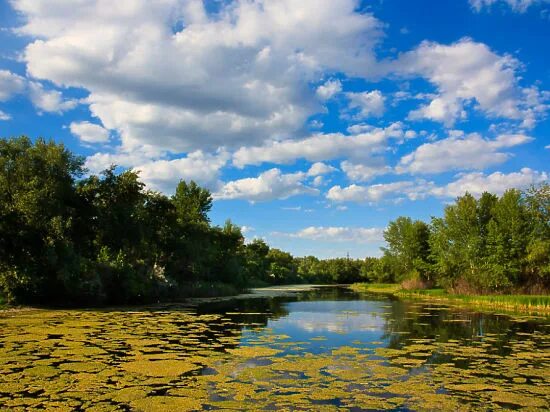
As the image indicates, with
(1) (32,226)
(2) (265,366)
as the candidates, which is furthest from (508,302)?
(1) (32,226)

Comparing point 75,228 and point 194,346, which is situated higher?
point 75,228

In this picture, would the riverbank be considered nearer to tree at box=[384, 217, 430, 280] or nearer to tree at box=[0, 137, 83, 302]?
tree at box=[384, 217, 430, 280]

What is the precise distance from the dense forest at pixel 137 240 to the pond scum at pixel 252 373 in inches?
427

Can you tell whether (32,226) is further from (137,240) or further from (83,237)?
(137,240)

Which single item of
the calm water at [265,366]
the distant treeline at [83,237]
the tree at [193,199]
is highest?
the tree at [193,199]

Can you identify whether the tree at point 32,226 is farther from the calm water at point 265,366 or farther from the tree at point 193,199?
the tree at point 193,199

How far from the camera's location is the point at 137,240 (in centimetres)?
3728

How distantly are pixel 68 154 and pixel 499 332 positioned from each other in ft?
96.3

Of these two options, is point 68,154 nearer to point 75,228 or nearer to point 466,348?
point 75,228

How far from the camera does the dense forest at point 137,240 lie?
1105 inches

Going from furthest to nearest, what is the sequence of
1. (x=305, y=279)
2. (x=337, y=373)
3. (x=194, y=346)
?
(x=305, y=279) < (x=194, y=346) < (x=337, y=373)

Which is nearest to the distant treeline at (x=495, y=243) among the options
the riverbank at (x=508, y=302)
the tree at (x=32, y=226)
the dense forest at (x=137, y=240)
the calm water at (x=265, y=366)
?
the dense forest at (x=137, y=240)

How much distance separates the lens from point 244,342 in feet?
56.3

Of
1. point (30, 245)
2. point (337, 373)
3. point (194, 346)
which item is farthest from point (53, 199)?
point (337, 373)
